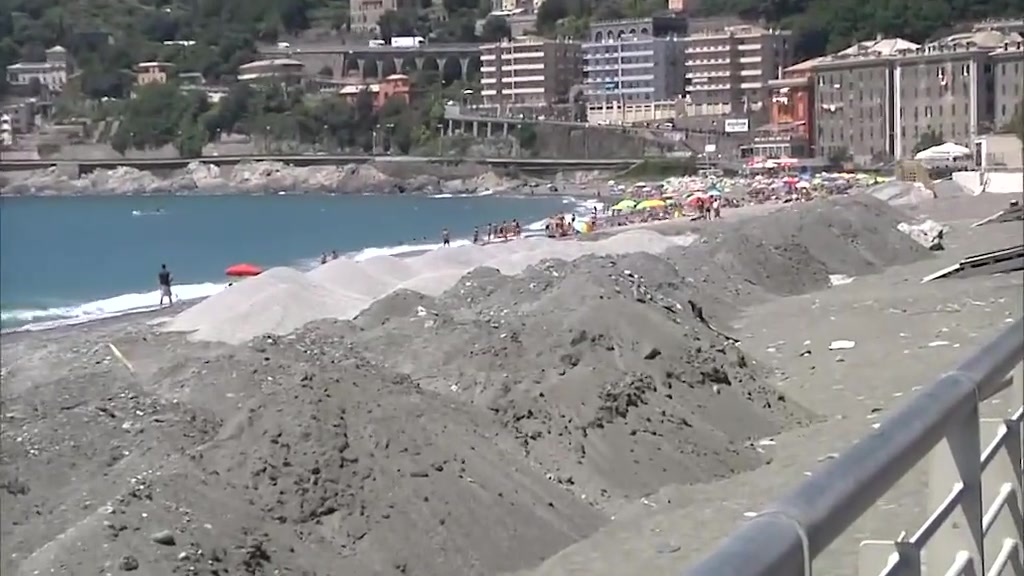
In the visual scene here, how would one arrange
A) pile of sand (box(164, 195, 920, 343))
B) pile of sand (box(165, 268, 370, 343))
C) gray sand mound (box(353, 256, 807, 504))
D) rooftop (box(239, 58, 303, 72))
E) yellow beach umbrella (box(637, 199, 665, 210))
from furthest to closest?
1. yellow beach umbrella (box(637, 199, 665, 210))
2. rooftop (box(239, 58, 303, 72))
3. pile of sand (box(164, 195, 920, 343))
4. pile of sand (box(165, 268, 370, 343))
5. gray sand mound (box(353, 256, 807, 504))

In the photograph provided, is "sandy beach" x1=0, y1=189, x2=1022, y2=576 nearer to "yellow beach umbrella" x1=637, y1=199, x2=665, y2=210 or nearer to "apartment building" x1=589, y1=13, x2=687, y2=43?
"apartment building" x1=589, y1=13, x2=687, y2=43

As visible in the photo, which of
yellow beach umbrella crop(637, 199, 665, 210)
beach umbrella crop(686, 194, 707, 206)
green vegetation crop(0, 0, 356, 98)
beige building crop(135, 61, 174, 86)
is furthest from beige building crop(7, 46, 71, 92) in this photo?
yellow beach umbrella crop(637, 199, 665, 210)

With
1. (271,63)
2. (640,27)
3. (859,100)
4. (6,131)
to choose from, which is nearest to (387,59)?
(271,63)

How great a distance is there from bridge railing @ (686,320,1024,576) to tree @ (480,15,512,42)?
13412mm

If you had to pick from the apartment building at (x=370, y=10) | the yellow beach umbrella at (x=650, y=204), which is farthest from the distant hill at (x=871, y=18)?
the apartment building at (x=370, y=10)

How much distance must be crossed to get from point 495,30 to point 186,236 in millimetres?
12630

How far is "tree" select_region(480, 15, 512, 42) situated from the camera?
14633 mm

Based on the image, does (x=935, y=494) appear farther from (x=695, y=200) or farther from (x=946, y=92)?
(x=946, y=92)

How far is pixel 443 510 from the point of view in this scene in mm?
3826

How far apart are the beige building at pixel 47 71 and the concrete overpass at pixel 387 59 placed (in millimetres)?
5511

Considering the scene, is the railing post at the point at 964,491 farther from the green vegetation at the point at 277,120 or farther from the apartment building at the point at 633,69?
the apartment building at the point at 633,69

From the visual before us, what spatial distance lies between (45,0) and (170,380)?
2213 mm

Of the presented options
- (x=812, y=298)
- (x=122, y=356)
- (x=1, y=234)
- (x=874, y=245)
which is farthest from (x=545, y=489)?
(x=874, y=245)

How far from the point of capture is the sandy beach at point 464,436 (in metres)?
3.62
